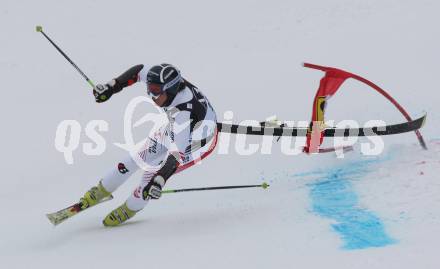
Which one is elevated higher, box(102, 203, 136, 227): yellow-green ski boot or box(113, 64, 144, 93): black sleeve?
box(113, 64, 144, 93): black sleeve

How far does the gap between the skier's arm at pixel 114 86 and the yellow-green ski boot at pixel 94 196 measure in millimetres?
967

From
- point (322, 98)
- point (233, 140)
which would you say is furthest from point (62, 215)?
point (322, 98)

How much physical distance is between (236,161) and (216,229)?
2186 mm

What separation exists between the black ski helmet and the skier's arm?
1.81ft

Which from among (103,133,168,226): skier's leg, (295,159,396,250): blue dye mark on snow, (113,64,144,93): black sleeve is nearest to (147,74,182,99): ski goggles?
(113,64,144,93): black sleeve

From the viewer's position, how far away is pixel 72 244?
21.3 feet

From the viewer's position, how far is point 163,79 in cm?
635

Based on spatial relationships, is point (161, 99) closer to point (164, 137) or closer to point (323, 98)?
point (164, 137)

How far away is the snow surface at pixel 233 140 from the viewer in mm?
5988

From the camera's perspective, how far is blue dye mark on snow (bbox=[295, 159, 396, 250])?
19.1ft

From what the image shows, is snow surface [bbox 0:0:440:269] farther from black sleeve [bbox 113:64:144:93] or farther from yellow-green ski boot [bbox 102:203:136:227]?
black sleeve [bbox 113:64:144:93]

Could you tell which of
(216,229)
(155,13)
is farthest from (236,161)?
(155,13)

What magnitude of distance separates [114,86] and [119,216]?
1.39 meters

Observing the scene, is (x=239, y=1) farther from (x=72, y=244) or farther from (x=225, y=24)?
(x=72, y=244)
